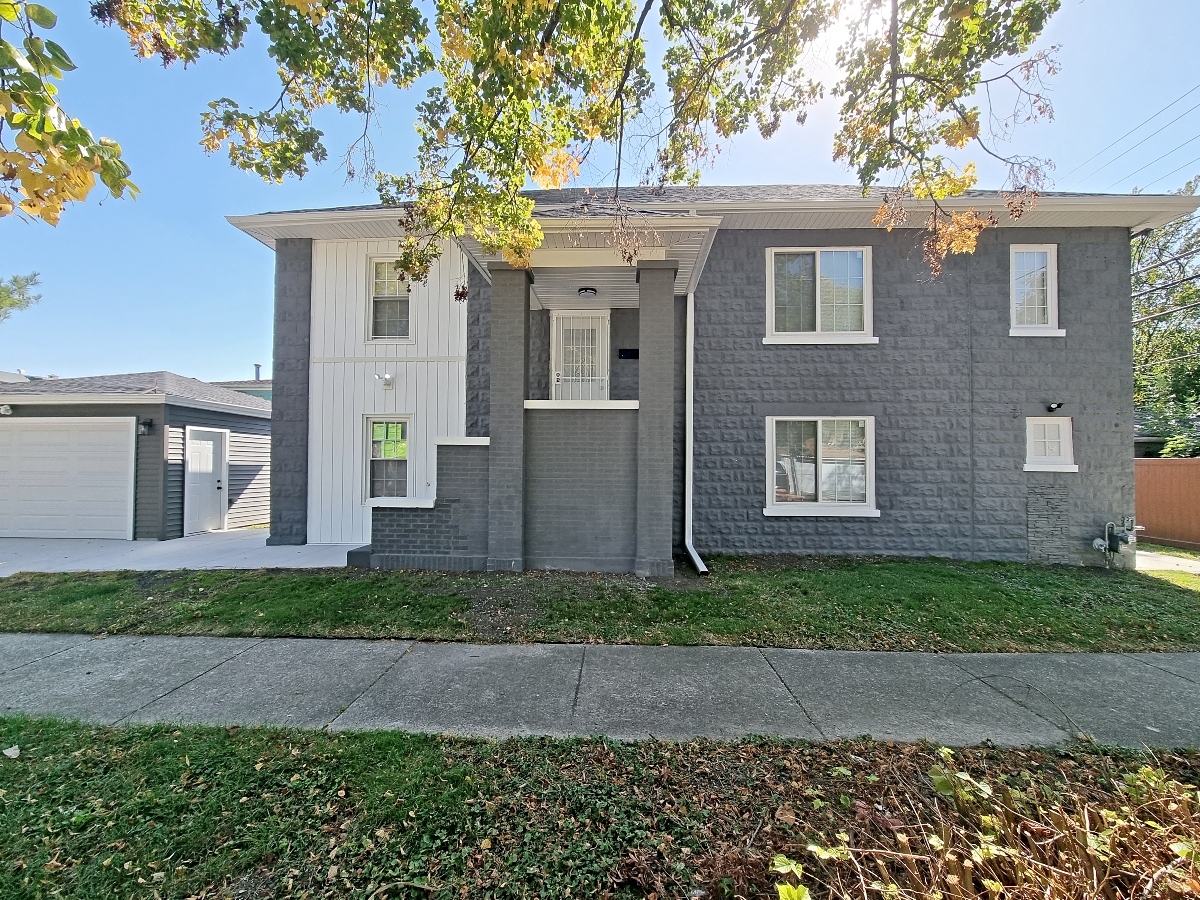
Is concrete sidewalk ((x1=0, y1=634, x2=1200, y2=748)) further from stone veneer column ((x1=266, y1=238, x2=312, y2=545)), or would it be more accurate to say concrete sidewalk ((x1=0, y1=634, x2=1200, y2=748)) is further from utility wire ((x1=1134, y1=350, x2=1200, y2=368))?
utility wire ((x1=1134, y1=350, x2=1200, y2=368))

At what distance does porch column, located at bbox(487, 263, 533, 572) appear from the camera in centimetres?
656

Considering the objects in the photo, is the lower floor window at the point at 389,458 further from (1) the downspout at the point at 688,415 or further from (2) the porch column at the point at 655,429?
(1) the downspout at the point at 688,415

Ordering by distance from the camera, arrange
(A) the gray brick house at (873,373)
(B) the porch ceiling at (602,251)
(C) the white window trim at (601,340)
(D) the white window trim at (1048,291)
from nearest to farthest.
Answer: (B) the porch ceiling at (602,251) < (A) the gray brick house at (873,373) < (D) the white window trim at (1048,291) < (C) the white window trim at (601,340)

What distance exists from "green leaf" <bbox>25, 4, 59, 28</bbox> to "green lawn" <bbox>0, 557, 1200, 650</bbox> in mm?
4351

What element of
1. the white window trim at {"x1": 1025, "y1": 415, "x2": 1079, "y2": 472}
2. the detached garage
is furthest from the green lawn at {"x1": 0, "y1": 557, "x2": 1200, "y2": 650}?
the detached garage

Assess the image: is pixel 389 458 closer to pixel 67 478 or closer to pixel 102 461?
pixel 102 461

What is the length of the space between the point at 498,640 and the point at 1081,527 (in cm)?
949

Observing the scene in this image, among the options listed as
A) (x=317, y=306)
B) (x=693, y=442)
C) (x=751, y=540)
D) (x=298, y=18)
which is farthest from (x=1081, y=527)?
(x=317, y=306)

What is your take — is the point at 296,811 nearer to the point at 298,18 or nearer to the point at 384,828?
the point at 384,828

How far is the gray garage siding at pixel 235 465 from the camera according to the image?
9.73 metres

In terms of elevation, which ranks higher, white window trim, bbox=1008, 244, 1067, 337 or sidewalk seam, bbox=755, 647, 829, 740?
white window trim, bbox=1008, 244, 1067, 337

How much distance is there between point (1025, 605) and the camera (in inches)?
220

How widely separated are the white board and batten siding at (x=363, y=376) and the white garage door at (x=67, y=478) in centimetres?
404

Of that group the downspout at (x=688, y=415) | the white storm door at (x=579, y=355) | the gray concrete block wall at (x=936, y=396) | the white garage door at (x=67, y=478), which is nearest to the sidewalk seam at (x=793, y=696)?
the downspout at (x=688, y=415)
